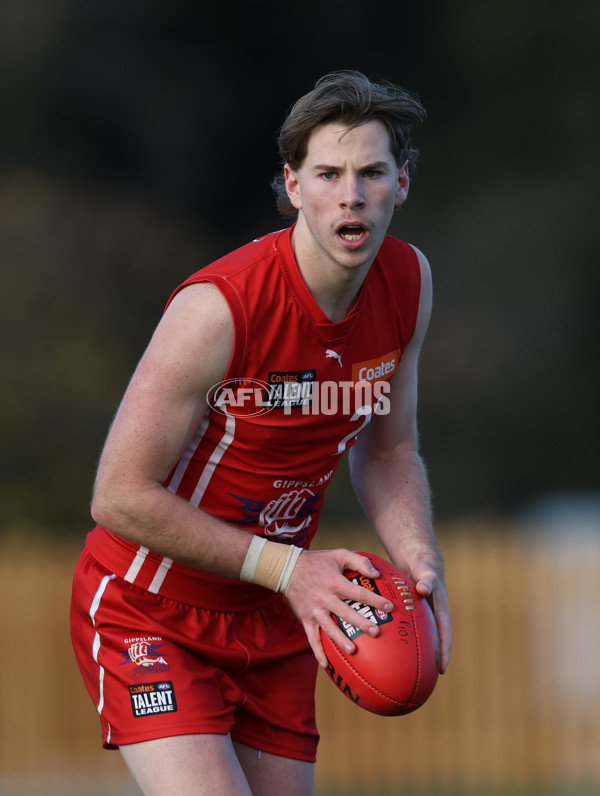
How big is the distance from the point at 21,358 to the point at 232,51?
5.35m

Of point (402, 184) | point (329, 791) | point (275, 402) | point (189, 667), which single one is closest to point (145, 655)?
point (189, 667)

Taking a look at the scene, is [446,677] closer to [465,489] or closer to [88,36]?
[465,489]

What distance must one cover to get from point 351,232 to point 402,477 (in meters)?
0.98

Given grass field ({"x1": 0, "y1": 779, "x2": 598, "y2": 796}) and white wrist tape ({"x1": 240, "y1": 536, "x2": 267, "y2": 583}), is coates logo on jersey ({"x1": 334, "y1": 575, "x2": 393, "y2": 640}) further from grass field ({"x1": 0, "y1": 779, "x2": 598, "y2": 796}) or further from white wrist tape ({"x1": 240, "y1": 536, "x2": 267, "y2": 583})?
grass field ({"x1": 0, "y1": 779, "x2": 598, "y2": 796})

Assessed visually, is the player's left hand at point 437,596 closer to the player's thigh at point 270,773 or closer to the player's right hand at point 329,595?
the player's right hand at point 329,595

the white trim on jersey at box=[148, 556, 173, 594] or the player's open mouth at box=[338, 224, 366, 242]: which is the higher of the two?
the player's open mouth at box=[338, 224, 366, 242]

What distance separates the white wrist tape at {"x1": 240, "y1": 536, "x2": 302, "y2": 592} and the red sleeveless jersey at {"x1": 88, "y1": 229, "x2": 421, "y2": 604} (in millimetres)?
225

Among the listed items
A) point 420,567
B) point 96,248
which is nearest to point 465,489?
point 96,248

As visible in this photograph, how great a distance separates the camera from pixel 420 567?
378cm

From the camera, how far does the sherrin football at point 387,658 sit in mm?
3338

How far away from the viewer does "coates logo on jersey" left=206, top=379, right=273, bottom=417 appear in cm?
342

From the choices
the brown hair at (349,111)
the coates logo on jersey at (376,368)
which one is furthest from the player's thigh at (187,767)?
the brown hair at (349,111)

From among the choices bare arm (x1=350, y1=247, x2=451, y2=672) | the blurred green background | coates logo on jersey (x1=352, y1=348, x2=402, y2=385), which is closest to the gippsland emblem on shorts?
bare arm (x1=350, y1=247, x2=451, y2=672)

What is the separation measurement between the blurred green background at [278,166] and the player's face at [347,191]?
12634mm
